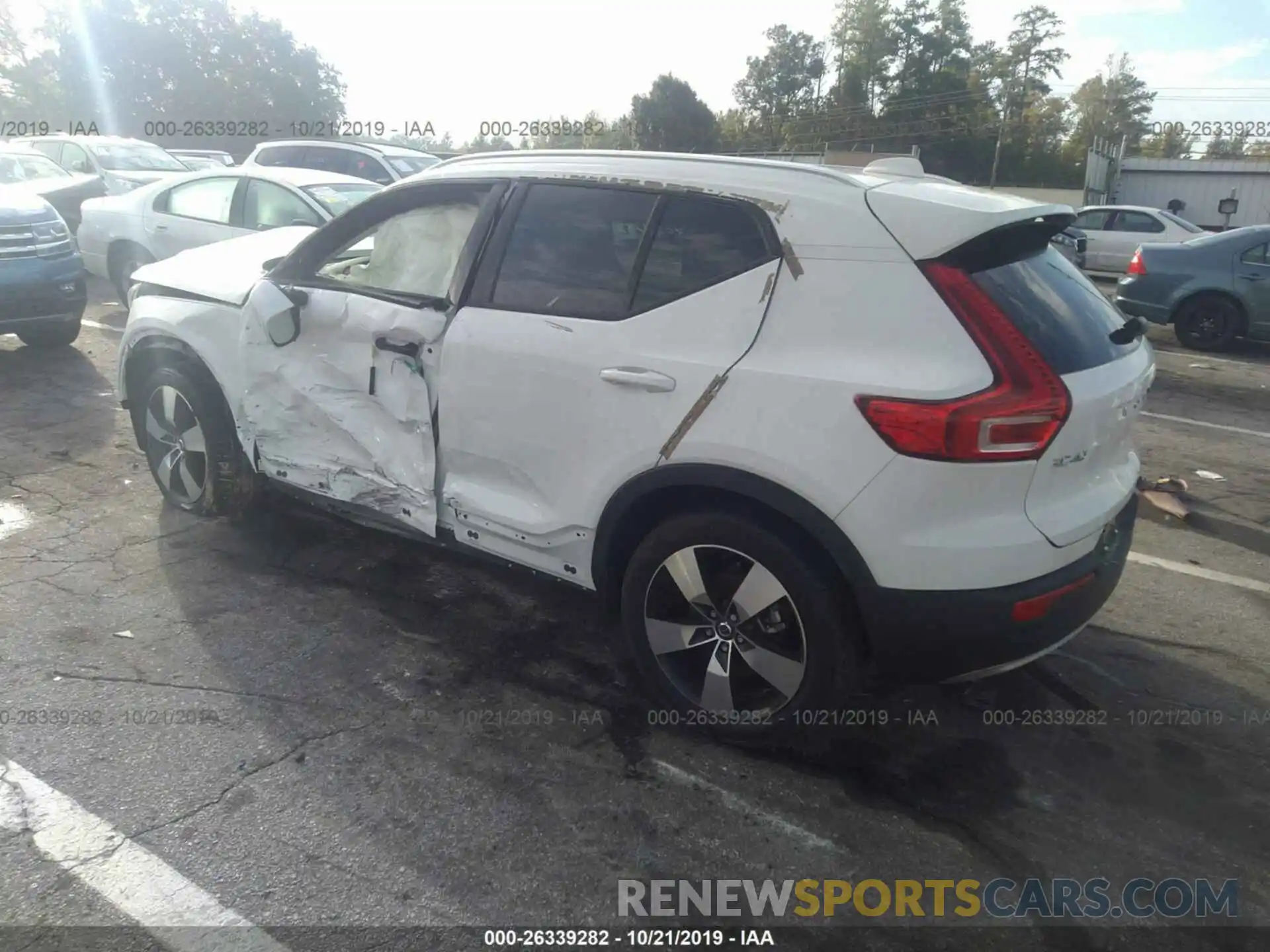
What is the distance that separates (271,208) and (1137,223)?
15.3 meters

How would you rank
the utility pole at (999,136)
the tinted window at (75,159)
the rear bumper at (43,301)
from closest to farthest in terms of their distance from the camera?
1. the rear bumper at (43,301)
2. the tinted window at (75,159)
3. the utility pole at (999,136)

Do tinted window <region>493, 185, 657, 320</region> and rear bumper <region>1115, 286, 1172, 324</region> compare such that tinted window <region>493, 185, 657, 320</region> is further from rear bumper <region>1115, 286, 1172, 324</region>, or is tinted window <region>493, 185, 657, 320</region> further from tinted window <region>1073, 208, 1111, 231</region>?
tinted window <region>1073, 208, 1111, 231</region>

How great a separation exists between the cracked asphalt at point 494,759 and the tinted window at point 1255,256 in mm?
7902

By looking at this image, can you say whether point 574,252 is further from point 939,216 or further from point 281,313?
point 281,313

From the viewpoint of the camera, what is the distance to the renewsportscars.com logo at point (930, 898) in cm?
246

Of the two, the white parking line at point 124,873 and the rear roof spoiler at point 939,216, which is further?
the rear roof spoiler at point 939,216

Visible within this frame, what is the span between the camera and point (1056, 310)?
284 cm

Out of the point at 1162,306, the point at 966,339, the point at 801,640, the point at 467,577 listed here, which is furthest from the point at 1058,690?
the point at 1162,306

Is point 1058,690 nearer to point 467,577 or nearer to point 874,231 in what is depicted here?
point 874,231

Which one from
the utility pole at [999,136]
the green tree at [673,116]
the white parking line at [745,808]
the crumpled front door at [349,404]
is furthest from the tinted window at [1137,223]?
the green tree at [673,116]

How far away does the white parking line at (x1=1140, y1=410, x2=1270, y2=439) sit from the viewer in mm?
7133

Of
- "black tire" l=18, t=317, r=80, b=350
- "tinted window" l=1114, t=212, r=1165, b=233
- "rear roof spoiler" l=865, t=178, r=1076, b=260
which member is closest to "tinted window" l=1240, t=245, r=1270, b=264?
"tinted window" l=1114, t=212, r=1165, b=233

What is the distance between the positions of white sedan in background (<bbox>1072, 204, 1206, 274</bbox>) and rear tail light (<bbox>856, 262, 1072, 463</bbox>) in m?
16.2

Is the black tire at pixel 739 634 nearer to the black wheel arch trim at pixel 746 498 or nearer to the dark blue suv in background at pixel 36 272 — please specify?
the black wheel arch trim at pixel 746 498
